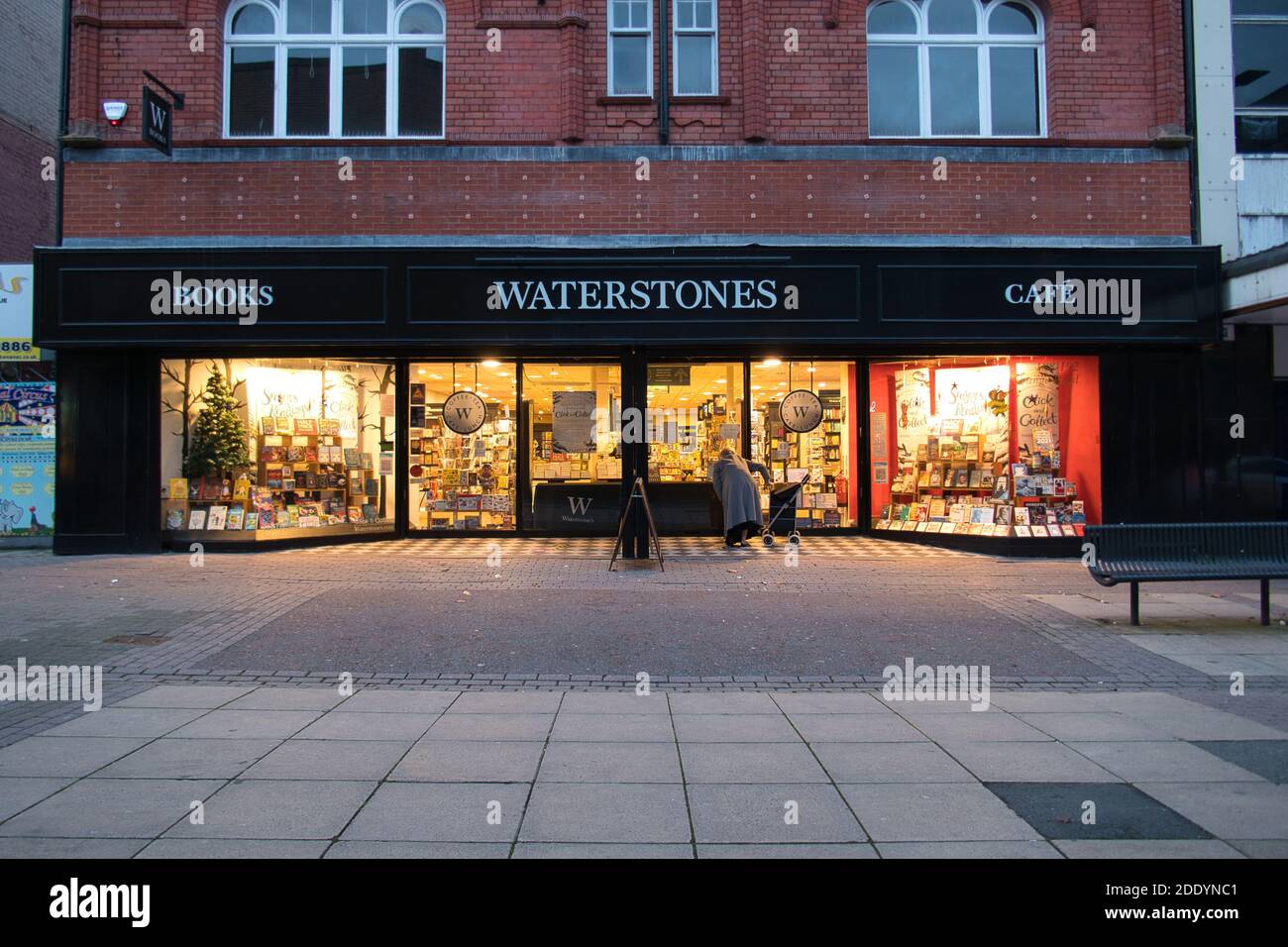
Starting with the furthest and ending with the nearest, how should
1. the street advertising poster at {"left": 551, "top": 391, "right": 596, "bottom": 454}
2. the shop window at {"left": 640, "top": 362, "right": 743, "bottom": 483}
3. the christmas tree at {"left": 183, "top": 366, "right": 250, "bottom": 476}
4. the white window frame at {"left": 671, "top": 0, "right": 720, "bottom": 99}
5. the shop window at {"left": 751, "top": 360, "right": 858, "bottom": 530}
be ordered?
the shop window at {"left": 751, "top": 360, "right": 858, "bottom": 530} → the street advertising poster at {"left": 551, "top": 391, "right": 596, "bottom": 454} → the shop window at {"left": 640, "top": 362, "right": 743, "bottom": 483} → the christmas tree at {"left": 183, "top": 366, "right": 250, "bottom": 476} → the white window frame at {"left": 671, "top": 0, "right": 720, "bottom": 99}

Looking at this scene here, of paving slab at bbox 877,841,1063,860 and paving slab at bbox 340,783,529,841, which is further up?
paving slab at bbox 340,783,529,841

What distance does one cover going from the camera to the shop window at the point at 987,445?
45.8ft

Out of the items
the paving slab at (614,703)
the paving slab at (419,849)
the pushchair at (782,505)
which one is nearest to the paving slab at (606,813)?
the paving slab at (419,849)

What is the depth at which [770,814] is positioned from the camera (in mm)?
4492

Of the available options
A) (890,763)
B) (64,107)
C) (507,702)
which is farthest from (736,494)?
(64,107)

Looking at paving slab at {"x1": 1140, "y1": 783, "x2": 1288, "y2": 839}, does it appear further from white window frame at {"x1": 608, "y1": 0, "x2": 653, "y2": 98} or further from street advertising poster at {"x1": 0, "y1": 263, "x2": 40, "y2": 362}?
street advertising poster at {"x1": 0, "y1": 263, "x2": 40, "y2": 362}

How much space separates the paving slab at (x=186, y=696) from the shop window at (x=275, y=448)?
25.1ft

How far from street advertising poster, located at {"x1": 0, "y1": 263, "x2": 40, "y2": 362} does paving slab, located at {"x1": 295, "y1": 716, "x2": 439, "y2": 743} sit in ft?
40.6

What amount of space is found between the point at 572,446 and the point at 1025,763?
449 inches

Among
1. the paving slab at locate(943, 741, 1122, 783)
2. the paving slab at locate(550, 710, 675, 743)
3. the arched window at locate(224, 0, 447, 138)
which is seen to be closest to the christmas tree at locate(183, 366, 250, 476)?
the arched window at locate(224, 0, 447, 138)

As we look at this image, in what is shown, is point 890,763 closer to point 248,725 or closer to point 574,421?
point 248,725

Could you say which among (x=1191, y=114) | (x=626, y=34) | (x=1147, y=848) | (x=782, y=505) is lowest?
(x=1147, y=848)

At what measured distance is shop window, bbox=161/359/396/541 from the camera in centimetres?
1406
